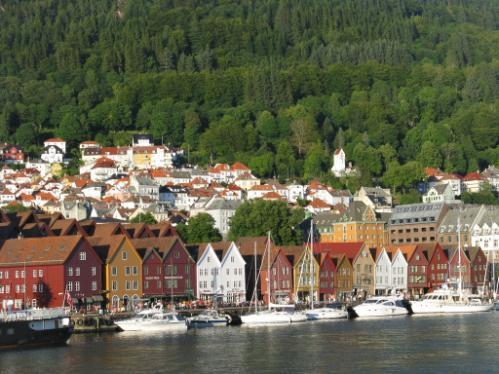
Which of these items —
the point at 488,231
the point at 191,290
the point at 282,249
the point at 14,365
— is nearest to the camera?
the point at 14,365

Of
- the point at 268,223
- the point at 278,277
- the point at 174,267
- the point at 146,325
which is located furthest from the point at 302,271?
the point at 146,325

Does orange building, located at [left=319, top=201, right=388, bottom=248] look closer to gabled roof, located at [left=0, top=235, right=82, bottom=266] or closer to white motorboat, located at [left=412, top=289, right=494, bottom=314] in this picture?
A: white motorboat, located at [left=412, top=289, right=494, bottom=314]

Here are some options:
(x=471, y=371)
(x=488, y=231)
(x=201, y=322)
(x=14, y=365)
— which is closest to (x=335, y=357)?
(x=471, y=371)

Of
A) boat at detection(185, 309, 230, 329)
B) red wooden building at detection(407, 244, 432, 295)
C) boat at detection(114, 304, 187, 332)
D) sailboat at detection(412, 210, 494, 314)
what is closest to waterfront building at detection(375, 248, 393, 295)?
red wooden building at detection(407, 244, 432, 295)

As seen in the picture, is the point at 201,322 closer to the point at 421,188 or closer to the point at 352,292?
the point at 352,292

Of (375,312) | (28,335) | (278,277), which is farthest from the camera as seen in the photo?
(278,277)

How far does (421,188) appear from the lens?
6939 inches

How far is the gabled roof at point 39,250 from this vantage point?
87250mm

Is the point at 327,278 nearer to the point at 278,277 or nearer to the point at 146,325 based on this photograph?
the point at 278,277

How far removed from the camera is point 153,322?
267ft

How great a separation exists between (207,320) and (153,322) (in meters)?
5.30

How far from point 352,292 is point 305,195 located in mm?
66487

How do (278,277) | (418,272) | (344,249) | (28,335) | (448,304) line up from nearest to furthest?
1. (28,335)
2. (448,304)
3. (278,277)
4. (344,249)
5. (418,272)

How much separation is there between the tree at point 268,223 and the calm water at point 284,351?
3187 cm
